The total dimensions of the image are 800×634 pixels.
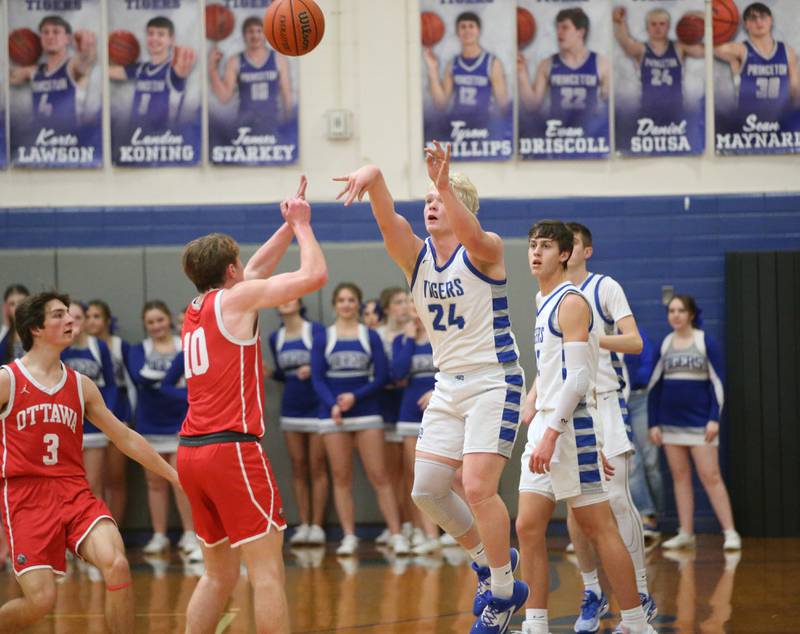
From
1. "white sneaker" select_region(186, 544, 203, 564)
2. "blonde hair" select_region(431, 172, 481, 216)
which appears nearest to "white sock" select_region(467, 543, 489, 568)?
"blonde hair" select_region(431, 172, 481, 216)

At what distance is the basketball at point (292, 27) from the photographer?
665cm

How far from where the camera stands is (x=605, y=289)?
593 centimetres

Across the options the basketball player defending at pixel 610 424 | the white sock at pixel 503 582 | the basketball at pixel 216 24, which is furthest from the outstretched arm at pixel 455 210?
the basketball at pixel 216 24

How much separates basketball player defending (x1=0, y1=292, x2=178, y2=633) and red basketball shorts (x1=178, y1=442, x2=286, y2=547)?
0.47m

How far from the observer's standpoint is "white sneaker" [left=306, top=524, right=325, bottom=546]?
9.28m

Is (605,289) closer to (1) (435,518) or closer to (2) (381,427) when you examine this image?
(1) (435,518)

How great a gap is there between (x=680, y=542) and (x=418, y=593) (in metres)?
2.72

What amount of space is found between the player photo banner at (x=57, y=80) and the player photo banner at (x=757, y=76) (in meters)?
5.43

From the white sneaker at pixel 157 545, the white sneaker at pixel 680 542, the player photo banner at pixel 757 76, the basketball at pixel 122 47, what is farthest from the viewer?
the basketball at pixel 122 47

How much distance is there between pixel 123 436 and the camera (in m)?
5.00

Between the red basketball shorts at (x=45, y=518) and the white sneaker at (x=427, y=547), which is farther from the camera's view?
the white sneaker at (x=427, y=547)

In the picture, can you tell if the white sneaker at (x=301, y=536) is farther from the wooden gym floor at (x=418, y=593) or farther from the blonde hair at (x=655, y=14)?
the blonde hair at (x=655, y=14)

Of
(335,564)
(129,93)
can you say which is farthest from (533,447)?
(129,93)

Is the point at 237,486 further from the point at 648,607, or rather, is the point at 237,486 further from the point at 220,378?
the point at 648,607
